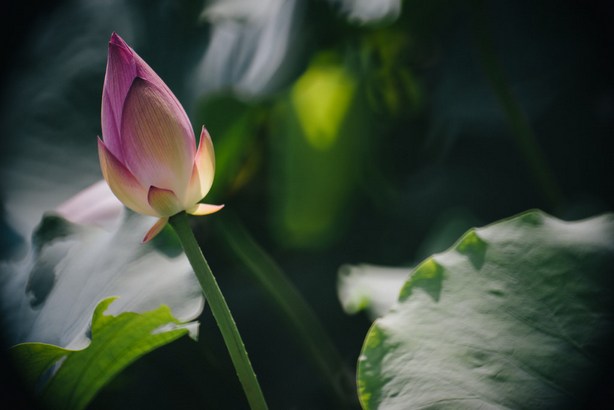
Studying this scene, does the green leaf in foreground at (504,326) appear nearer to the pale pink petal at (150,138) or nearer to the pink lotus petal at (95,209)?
the pale pink petal at (150,138)

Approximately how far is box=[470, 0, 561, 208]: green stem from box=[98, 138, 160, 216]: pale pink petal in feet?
2.49

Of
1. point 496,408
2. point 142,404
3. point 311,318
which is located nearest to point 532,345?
point 496,408

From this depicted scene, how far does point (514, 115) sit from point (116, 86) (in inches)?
30.4

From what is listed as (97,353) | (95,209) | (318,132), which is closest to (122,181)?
(97,353)

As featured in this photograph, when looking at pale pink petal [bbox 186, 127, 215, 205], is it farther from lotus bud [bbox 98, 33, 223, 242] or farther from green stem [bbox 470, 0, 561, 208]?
green stem [bbox 470, 0, 561, 208]

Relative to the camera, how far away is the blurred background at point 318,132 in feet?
3.29

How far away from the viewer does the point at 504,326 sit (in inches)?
23.7

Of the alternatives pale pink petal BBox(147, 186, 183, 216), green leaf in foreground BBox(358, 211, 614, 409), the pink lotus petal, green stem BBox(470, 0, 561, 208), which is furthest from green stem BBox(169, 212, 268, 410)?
green stem BBox(470, 0, 561, 208)

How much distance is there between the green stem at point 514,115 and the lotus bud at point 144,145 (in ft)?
2.37

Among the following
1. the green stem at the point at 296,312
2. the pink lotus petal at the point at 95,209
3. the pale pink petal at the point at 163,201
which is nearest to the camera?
the pale pink petal at the point at 163,201

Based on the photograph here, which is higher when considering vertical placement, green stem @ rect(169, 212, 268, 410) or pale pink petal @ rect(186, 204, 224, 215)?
pale pink petal @ rect(186, 204, 224, 215)

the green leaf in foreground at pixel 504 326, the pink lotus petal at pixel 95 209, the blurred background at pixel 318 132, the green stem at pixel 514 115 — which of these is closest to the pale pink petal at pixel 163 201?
the green leaf in foreground at pixel 504 326

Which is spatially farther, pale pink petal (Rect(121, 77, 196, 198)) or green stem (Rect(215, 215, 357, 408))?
green stem (Rect(215, 215, 357, 408))

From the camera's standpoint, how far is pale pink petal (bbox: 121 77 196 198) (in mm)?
524
